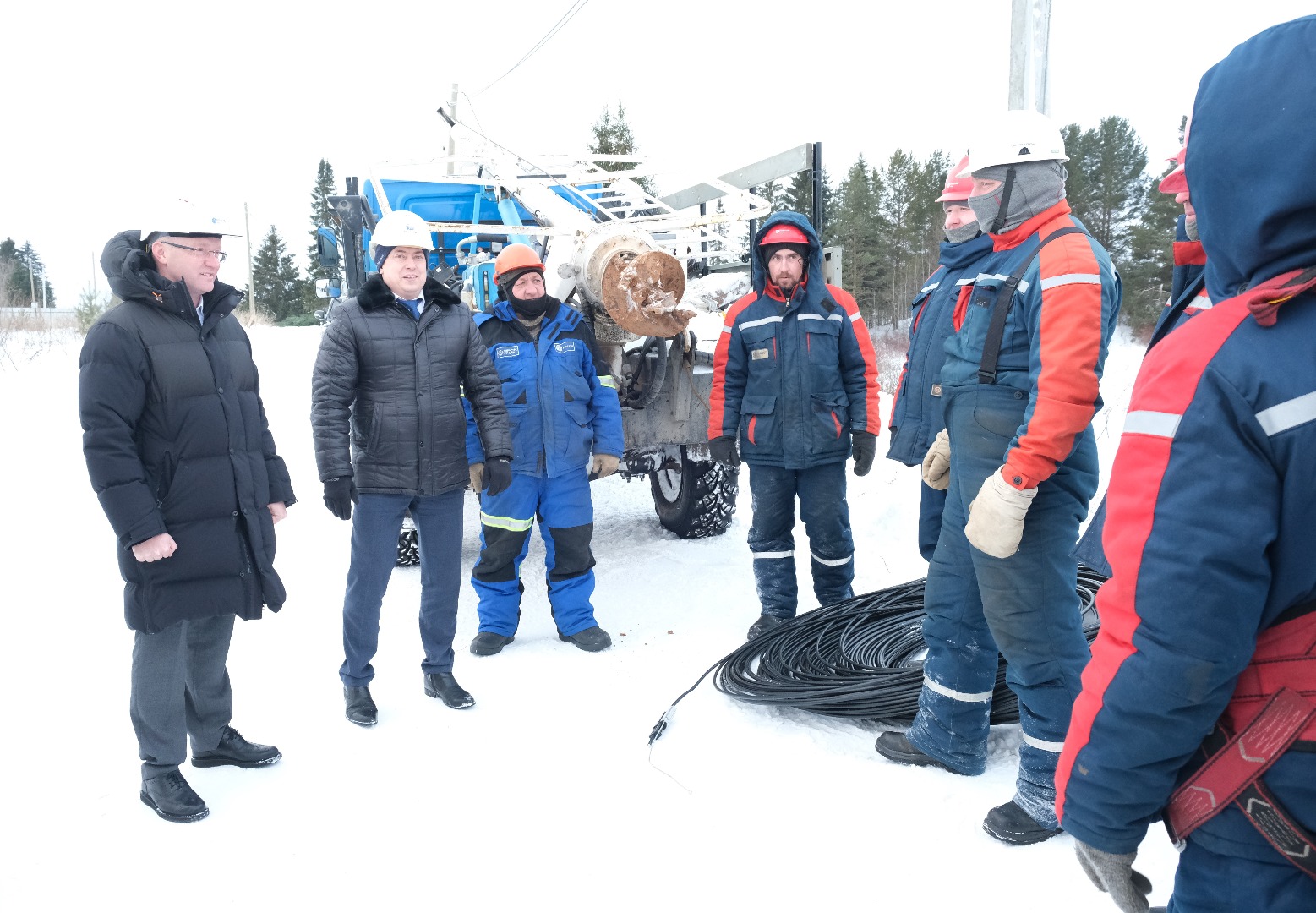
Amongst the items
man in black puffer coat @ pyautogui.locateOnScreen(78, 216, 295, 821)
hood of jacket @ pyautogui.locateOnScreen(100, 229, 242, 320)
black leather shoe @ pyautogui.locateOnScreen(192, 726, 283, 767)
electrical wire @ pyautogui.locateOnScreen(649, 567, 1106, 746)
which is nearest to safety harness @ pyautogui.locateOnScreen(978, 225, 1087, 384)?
electrical wire @ pyautogui.locateOnScreen(649, 567, 1106, 746)

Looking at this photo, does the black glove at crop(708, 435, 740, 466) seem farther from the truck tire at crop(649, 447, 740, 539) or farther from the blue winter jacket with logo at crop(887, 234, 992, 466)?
the truck tire at crop(649, 447, 740, 539)

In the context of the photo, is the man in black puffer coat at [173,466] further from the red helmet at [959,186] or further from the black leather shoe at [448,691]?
the red helmet at [959,186]

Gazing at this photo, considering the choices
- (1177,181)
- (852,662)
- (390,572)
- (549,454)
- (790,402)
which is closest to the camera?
(1177,181)

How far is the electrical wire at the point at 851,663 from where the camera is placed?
3.32 metres

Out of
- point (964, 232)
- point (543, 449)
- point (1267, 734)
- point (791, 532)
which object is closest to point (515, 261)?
point (543, 449)

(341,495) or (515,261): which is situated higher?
(515,261)

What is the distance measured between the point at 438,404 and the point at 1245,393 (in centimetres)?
295

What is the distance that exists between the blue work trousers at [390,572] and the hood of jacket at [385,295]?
744 millimetres

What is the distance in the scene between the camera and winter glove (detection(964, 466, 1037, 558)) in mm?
2404

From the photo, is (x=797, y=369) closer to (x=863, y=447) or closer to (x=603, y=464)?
(x=863, y=447)

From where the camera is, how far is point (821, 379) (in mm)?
4148

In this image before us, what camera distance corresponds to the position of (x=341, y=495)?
11.2 ft

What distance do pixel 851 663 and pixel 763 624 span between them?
72 cm

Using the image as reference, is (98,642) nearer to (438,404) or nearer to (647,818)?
(438,404)
